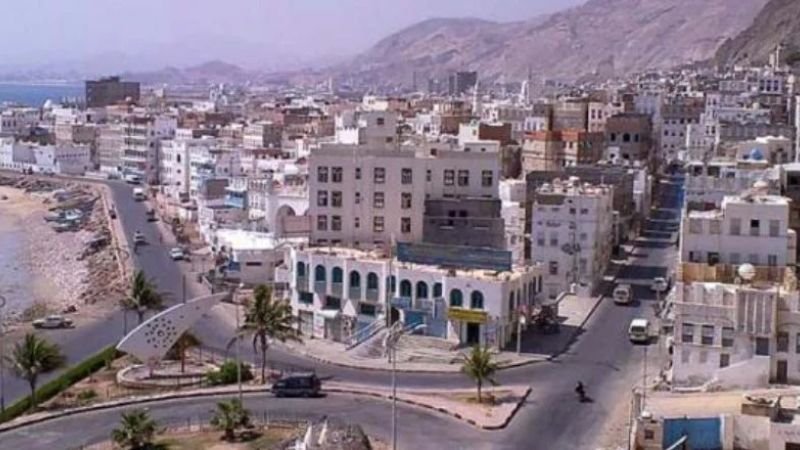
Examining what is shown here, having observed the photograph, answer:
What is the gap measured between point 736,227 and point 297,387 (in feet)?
40.3

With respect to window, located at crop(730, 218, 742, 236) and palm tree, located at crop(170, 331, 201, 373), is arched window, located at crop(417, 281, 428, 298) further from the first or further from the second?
window, located at crop(730, 218, 742, 236)

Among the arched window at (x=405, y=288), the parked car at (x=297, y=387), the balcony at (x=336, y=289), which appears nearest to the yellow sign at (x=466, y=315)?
the arched window at (x=405, y=288)

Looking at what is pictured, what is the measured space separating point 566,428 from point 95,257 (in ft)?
150

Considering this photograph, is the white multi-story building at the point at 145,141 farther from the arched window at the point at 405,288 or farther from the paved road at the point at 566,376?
the arched window at the point at 405,288

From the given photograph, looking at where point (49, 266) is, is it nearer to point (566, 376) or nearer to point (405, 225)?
point (405, 225)

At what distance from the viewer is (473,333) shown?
38.0m

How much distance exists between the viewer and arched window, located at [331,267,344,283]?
40.7m

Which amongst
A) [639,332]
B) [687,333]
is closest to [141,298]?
[639,332]

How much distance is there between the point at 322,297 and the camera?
4103cm

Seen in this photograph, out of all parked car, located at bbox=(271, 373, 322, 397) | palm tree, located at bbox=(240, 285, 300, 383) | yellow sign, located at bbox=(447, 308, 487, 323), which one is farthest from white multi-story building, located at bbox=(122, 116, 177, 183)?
parked car, located at bbox=(271, 373, 322, 397)

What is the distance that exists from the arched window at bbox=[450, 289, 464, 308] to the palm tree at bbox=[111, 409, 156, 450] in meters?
12.5

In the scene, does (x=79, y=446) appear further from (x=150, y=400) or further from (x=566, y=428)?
(x=566, y=428)

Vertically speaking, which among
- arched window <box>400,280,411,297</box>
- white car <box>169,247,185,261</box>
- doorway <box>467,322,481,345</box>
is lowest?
white car <box>169,247,185,261</box>

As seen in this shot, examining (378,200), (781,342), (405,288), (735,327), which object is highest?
(378,200)
